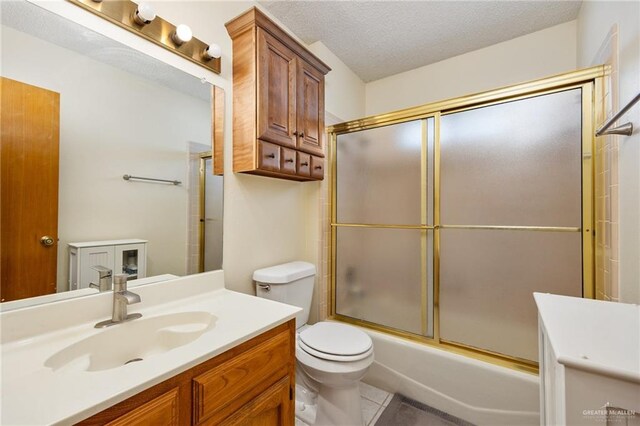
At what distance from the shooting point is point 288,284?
5.44 ft

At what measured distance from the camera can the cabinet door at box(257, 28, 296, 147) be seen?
1408 millimetres

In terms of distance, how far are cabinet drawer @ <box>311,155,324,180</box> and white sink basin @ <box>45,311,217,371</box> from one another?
3.48 ft

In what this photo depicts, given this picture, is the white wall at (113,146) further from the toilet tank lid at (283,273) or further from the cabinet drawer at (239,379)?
the cabinet drawer at (239,379)

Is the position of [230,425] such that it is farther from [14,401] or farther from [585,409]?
[585,409]

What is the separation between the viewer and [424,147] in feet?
5.85

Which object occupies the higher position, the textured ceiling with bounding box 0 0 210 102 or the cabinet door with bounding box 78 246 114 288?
the textured ceiling with bounding box 0 0 210 102

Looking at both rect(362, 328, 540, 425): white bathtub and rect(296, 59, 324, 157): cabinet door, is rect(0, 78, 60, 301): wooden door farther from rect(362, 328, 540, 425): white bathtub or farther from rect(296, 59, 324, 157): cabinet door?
rect(362, 328, 540, 425): white bathtub

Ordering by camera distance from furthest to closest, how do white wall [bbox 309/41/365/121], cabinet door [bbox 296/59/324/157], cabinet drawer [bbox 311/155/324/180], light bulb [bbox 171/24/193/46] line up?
white wall [bbox 309/41/365/121] < cabinet drawer [bbox 311/155/324/180] < cabinet door [bbox 296/59/324/157] < light bulb [bbox 171/24/193/46]

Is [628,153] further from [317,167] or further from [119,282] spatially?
[119,282]

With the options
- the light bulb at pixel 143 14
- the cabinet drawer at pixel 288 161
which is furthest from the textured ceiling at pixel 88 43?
the cabinet drawer at pixel 288 161

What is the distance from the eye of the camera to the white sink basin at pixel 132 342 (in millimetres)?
802

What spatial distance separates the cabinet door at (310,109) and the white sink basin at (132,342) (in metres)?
1.09

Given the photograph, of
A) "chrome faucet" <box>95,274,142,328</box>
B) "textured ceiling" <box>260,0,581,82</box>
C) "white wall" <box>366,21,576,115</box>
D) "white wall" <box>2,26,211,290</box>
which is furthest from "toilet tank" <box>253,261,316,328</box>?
"white wall" <box>366,21,576,115</box>

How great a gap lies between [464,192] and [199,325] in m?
1.57
